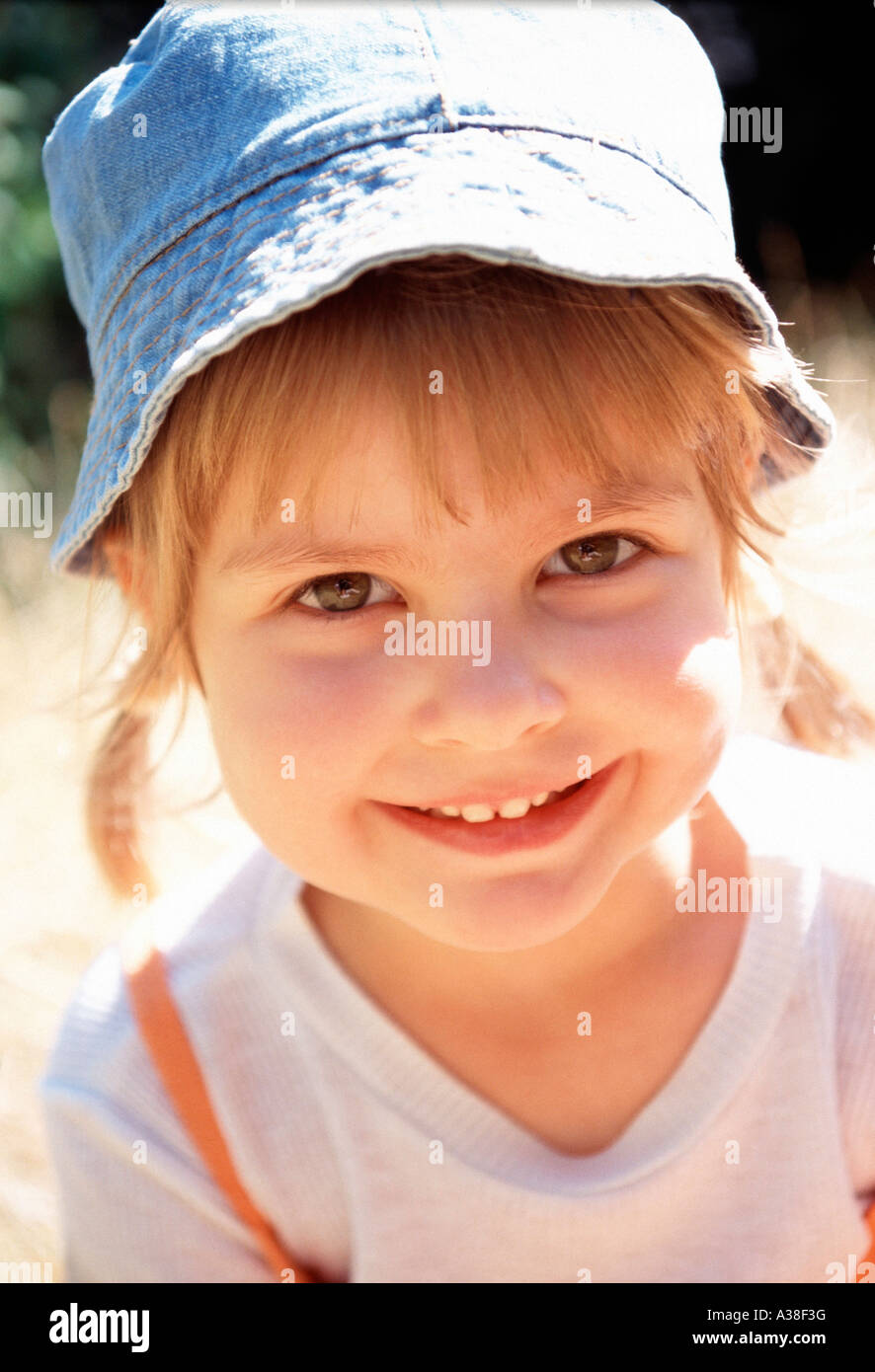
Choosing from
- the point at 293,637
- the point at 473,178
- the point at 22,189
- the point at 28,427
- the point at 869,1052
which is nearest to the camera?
the point at 473,178

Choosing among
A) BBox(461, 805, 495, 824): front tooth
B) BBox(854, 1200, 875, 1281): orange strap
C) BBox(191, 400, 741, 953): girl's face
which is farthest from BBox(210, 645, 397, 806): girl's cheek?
BBox(854, 1200, 875, 1281): orange strap

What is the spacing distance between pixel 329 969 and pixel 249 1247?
33cm

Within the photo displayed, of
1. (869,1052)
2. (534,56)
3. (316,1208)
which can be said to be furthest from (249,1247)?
(534,56)

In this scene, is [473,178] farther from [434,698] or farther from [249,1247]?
[249,1247]

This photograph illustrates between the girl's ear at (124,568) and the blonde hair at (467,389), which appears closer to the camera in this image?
the blonde hair at (467,389)

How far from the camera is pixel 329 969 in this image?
1.65 metres

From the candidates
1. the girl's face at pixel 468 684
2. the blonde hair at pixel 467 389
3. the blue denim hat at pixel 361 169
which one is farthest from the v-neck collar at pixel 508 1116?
the blue denim hat at pixel 361 169

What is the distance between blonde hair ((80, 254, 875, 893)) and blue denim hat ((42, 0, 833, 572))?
0.18 feet

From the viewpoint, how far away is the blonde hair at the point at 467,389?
1.20 metres

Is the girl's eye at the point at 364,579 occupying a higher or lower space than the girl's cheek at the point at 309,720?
higher

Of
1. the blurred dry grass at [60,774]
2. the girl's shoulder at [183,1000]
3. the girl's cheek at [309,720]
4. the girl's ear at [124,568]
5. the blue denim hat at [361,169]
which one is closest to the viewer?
the blue denim hat at [361,169]

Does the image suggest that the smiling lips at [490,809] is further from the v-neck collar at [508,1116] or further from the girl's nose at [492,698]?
the v-neck collar at [508,1116]

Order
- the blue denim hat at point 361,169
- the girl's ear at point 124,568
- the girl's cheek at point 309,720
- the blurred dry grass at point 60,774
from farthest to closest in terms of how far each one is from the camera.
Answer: the blurred dry grass at point 60,774 → the girl's ear at point 124,568 → the girl's cheek at point 309,720 → the blue denim hat at point 361,169

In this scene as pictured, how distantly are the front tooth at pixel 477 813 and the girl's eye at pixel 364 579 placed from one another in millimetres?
215
